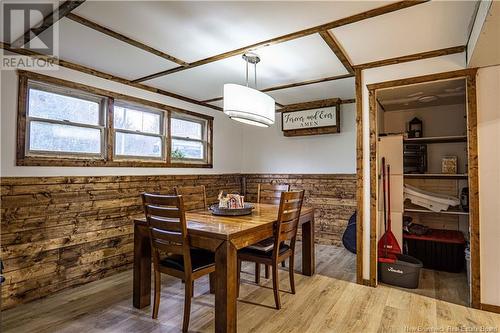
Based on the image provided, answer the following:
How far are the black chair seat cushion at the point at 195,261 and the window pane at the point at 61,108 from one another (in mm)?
1910

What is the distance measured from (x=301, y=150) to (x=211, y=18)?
320 centimetres

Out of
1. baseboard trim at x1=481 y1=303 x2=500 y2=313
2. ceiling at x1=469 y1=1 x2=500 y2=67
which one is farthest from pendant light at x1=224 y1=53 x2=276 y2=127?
baseboard trim at x1=481 y1=303 x2=500 y2=313

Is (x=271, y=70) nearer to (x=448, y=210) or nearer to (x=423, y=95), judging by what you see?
Result: (x=423, y=95)

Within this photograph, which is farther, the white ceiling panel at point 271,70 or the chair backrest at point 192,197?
the chair backrest at point 192,197

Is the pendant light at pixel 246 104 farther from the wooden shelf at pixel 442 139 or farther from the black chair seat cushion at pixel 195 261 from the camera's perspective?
the wooden shelf at pixel 442 139

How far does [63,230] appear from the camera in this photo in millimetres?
2781

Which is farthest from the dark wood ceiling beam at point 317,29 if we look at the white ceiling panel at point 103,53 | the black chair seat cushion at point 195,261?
the black chair seat cushion at point 195,261

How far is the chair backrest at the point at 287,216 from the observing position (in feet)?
7.64

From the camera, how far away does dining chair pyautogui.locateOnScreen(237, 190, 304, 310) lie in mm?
2340

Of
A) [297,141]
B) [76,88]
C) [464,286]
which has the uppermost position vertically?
[76,88]

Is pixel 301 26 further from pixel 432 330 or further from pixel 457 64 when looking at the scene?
pixel 432 330

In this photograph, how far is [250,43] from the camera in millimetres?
2428

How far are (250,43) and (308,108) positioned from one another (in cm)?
236

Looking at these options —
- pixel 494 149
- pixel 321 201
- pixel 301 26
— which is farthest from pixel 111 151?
pixel 494 149
